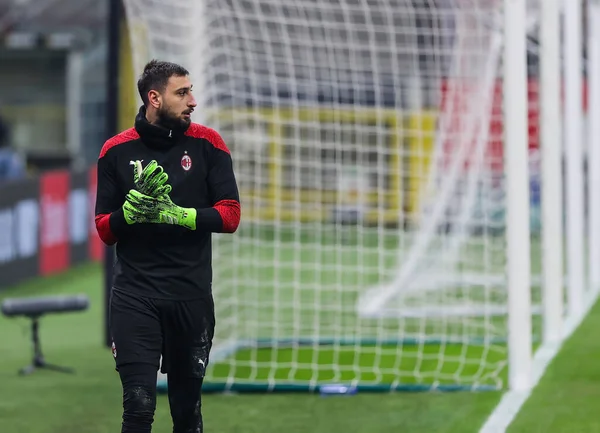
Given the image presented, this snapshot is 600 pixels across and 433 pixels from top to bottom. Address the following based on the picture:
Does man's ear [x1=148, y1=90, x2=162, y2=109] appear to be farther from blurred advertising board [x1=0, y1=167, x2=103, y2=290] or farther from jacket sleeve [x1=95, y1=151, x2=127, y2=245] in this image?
blurred advertising board [x1=0, y1=167, x2=103, y2=290]

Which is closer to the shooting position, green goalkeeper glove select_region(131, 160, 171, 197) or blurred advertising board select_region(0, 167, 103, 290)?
green goalkeeper glove select_region(131, 160, 171, 197)

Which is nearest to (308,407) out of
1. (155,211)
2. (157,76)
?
(155,211)

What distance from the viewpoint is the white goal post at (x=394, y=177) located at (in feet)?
30.2

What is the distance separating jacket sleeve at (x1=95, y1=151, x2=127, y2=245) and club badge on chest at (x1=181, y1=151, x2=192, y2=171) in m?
0.30

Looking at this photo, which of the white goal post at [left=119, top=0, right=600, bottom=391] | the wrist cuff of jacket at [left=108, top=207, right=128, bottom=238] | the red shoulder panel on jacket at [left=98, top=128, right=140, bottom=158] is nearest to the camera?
the wrist cuff of jacket at [left=108, top=207, right=128, bottom=238]

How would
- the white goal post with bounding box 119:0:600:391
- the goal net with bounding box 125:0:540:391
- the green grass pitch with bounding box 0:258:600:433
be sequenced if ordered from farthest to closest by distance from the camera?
the goal net with bounding box 125:0:540:391 < the white goal post with bounding box 119:0:600:391 < the green grass pitch with bounding box 0:258:600:433

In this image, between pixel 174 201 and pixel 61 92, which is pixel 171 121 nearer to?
pixel 174 201

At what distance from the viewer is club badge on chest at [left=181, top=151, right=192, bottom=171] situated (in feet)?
18.8

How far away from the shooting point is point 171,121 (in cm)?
568

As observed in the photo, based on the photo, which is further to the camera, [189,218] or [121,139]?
[121,139]

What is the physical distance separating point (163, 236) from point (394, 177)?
11041 mm

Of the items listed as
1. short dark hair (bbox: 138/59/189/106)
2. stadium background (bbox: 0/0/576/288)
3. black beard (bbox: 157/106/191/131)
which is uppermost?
stadium background (bbox: 0/0/576/288)

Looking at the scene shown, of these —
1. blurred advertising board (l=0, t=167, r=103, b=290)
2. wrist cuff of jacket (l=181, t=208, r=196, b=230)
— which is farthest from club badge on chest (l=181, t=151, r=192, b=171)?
blurred advertising board (l=0, t=167, r=103, b=290)

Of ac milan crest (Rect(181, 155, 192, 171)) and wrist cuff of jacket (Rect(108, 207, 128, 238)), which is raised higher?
ac milan crest (Rect(181, 155, 192, 171))
